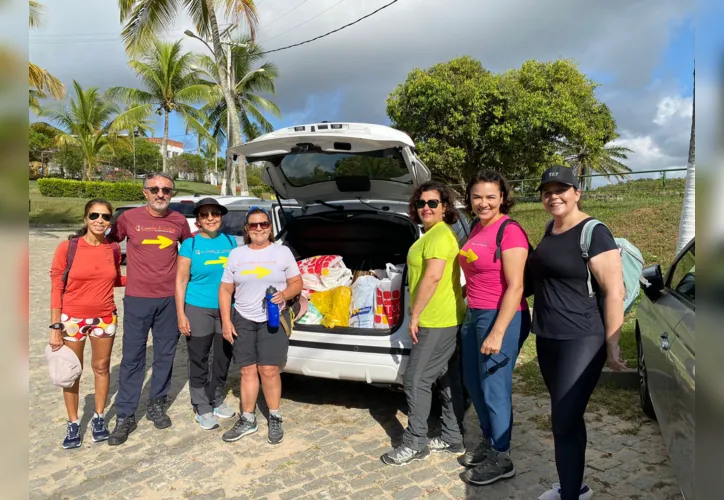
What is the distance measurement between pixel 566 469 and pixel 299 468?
1.68 meters

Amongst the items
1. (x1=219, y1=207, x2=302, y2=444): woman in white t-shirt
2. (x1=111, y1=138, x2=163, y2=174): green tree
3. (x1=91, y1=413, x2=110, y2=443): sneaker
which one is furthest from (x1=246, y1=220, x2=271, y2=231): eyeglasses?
(x1=111, y1=138, x2=163, y2=174): green tree

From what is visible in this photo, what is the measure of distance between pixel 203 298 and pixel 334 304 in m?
1.01

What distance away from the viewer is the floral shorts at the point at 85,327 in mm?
3537

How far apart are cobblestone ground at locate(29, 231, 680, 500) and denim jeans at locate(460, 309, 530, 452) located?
357 mm

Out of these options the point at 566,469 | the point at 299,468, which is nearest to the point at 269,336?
the point at 299,468

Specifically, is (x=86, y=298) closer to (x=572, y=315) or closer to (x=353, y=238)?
(x=353, y=238)

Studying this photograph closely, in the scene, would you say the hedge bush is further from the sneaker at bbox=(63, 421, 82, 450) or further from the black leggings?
the black leggings

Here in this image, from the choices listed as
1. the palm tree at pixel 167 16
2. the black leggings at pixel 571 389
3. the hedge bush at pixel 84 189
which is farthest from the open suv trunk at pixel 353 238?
the hedge bush at pixel 84 189

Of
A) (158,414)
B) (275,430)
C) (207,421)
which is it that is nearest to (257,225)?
(275,430)

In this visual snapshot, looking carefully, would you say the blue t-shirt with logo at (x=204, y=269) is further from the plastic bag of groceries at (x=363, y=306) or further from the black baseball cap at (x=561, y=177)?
the black baseball cap at (x=561, y=177)

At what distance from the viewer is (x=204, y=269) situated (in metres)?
3.85

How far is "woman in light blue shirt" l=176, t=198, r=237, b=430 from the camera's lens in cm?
383

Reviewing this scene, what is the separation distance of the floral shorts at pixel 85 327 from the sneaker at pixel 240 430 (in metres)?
1.13

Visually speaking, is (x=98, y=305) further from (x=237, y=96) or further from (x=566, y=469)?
(x=237, y=96)
